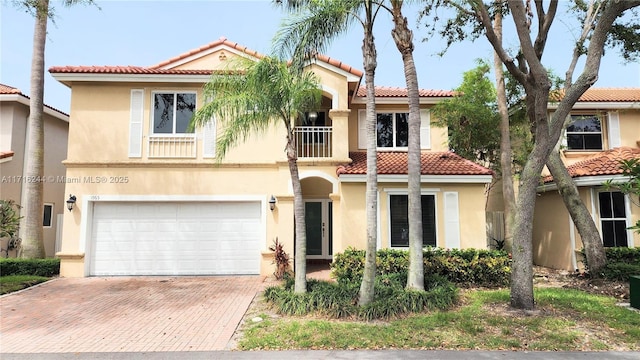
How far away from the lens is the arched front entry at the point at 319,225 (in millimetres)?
15773

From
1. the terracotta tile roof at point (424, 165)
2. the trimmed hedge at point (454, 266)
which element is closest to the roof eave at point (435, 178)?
the terracotta tile roof at point (424, 165)

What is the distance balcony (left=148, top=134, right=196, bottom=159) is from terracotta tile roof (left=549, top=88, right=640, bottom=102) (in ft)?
44.0

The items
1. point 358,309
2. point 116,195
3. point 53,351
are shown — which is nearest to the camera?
point 53,351

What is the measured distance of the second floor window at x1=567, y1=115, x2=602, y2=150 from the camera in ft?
51.1

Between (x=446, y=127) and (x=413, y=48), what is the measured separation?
629cm

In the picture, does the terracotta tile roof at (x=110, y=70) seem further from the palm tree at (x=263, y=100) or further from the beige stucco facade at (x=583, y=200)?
the beige stucco facade at (x=583, y=200)

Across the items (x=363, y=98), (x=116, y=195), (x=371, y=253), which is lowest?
(x=371, y=253)

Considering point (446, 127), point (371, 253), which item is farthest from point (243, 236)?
point (446, 127)

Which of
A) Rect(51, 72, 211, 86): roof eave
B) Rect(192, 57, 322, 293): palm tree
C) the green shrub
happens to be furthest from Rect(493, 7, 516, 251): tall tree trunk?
Rect(51, 72, 211, 86): roof eave

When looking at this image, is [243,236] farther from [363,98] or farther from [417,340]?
[417,340]

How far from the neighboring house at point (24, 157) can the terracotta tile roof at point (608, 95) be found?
19454 millimetres

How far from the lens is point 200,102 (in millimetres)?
13102

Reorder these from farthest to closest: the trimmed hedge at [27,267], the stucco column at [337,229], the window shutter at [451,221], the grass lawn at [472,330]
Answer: the trimmed hedge at [27,267] < the stucco column at [337,229] < the window shutter at [451,221] < the grass lawn at [472,330]

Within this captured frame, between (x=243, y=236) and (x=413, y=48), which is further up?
(x=413, y=48)
